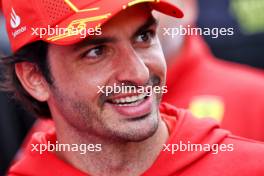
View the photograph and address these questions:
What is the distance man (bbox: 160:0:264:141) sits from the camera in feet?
20.5

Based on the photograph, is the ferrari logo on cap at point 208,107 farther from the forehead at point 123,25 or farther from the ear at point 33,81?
the forehead at point 123,25

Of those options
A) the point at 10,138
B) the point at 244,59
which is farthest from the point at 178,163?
the point at 244,59

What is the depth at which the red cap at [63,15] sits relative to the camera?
4.16 m

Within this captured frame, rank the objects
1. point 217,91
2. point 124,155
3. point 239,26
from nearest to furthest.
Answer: point 124,155, point 217,91, point 239,26

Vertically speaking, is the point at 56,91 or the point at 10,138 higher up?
the point at 56,91

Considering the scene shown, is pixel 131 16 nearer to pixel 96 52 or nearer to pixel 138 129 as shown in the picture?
pixel 96 52

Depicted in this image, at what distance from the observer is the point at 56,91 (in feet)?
14.7

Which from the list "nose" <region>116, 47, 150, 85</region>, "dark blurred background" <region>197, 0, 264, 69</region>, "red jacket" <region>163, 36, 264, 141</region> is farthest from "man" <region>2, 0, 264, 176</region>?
"dark blurred background" <region>197, 0, 264, 69</region>

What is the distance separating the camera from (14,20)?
4531 millimetres

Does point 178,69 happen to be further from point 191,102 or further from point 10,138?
point 10,138

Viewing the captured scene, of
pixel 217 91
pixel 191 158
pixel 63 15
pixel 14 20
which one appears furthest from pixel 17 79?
pixel 217 91

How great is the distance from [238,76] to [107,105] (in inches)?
98.0

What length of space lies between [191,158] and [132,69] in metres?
0.49

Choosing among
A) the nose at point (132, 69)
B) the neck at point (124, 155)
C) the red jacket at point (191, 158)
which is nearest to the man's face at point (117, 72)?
the nose at point (132, 69)
